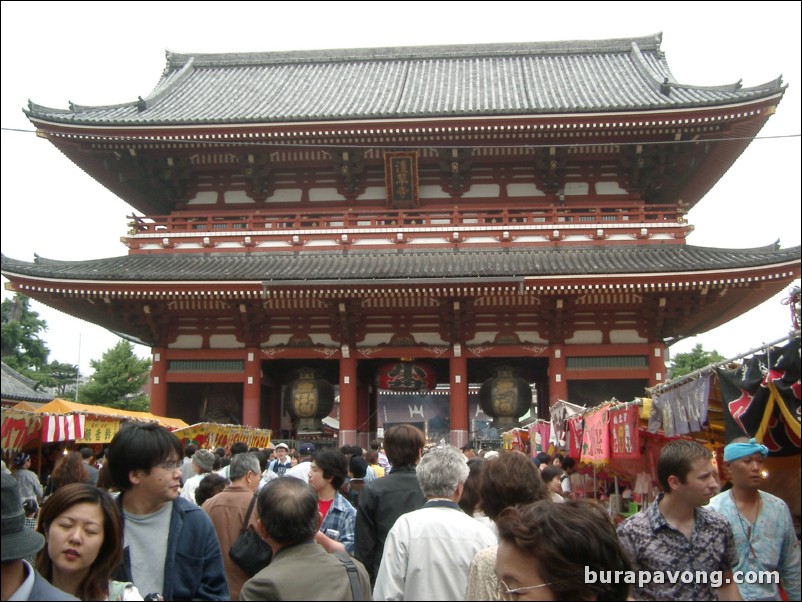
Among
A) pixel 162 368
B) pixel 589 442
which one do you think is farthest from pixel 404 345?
pixel 589 442

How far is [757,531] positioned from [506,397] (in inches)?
521

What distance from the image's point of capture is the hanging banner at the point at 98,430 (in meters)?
10.8

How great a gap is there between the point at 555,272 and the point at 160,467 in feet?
41.2

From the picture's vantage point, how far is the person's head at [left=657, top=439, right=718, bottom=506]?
12.5ft

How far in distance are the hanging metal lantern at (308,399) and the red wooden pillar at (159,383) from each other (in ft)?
10.0

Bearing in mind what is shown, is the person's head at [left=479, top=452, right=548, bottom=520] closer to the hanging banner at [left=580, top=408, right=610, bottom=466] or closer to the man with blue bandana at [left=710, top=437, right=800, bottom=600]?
the man with blue bandana at [left=710, top=437, right=800, bottom=600]

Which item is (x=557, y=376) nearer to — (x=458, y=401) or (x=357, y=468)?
(x=458, y=401)

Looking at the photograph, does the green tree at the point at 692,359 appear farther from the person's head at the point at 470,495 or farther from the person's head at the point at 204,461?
the person's head at the point at 470,495

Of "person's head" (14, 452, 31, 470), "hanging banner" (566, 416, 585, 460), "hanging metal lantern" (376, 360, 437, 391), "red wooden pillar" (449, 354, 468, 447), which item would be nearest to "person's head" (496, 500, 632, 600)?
"hanging banner" (566, 416, 585, 460)

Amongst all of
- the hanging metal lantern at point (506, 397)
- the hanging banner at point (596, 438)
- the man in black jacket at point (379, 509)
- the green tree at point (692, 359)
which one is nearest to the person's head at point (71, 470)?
the man in black jacket at point (379, 509)

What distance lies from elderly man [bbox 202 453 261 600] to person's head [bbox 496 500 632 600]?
2.28 metres


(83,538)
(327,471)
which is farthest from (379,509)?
(83,538)

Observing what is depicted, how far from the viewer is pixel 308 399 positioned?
1766cm

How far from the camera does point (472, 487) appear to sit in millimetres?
4625
